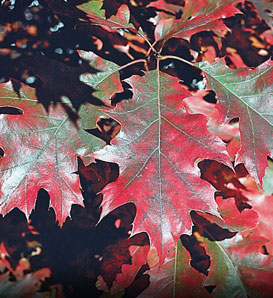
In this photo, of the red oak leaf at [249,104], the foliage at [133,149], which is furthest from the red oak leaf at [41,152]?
the red oak leaf at [249,104]

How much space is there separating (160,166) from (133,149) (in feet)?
0.20

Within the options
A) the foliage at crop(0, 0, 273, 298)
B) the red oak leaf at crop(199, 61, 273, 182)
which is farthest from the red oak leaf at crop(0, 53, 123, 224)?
the red oak leaf at crop(199, 61, 273, 182)

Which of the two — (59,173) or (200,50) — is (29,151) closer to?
(59,173)

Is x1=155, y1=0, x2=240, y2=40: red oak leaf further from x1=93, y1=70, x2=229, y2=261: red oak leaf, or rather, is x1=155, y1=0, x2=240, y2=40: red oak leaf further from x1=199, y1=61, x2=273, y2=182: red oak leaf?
x1=93, y1=70, x2=229, y2=261: red oak leaf

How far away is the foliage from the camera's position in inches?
32.7

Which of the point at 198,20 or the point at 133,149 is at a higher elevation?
the point at 198,20

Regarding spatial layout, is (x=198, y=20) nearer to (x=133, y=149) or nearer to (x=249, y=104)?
(x=249, y=104)

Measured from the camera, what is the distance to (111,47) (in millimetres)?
1081

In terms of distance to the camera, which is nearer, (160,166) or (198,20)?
(160,166)

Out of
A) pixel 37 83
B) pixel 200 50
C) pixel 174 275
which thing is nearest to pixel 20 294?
pixel 174 275

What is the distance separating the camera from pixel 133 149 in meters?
0.84

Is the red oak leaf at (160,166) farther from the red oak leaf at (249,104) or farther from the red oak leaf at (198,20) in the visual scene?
the red oak leaf at (198,20)

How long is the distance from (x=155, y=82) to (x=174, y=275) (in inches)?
17.3

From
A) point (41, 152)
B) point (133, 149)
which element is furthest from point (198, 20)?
point (41, 152)
